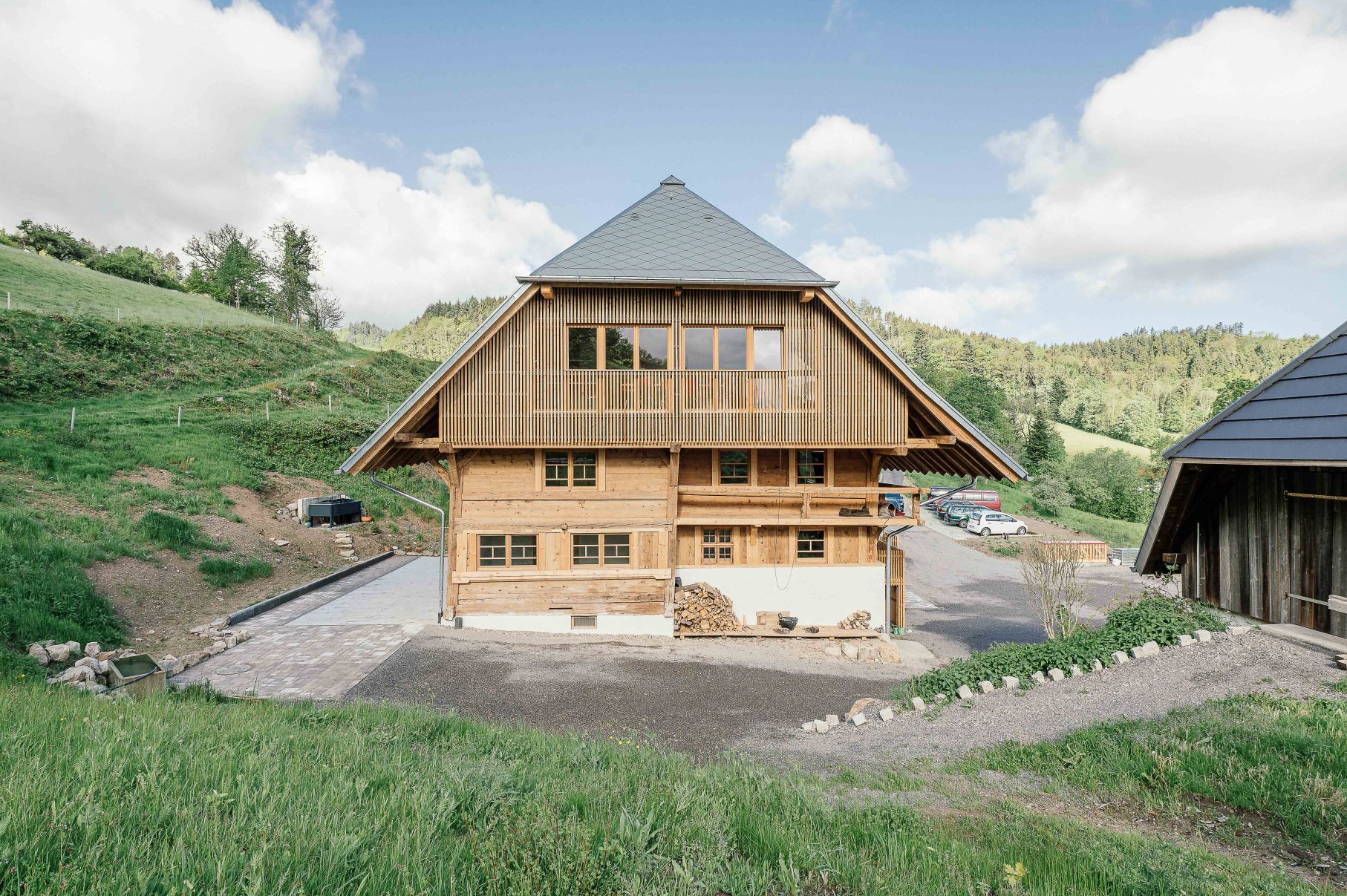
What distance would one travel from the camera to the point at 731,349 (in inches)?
568

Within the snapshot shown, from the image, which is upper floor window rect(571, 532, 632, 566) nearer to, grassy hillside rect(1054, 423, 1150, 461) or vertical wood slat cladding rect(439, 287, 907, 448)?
vertical wood slat cladding rect(439, 287, 907, 448)

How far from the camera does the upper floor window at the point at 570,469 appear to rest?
1466 cm

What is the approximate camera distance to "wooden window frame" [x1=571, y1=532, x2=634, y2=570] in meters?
14.6

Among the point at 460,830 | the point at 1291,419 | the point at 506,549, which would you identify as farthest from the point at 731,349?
the point at 460,830

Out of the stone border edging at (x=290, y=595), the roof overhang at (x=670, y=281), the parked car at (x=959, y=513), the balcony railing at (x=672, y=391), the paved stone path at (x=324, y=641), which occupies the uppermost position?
the roof overhang at (x=670, y=281)

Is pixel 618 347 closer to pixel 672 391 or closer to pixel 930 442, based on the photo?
pixel 672 391

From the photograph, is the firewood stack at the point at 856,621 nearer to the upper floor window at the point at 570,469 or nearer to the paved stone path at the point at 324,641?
the upper floor window at the point at 570,469

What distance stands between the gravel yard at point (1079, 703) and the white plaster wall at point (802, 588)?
17.8ft

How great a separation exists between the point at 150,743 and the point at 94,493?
701 inches

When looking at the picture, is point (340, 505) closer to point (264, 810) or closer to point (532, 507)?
point (532, 507)

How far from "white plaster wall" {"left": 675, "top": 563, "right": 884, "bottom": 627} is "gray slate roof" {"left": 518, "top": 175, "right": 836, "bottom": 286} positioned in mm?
7013

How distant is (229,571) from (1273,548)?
2265 centimetres

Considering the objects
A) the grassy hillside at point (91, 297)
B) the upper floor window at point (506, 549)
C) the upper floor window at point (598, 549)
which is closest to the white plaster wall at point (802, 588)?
the upper floor window at point (598, 549)

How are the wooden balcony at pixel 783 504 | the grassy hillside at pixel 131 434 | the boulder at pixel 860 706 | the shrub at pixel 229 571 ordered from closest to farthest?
the boulder at pixel 860 706
the grassy hillside at pixel 131 434
the wooden balcony at pixel 783 504
the shrub at pixel 229 571
